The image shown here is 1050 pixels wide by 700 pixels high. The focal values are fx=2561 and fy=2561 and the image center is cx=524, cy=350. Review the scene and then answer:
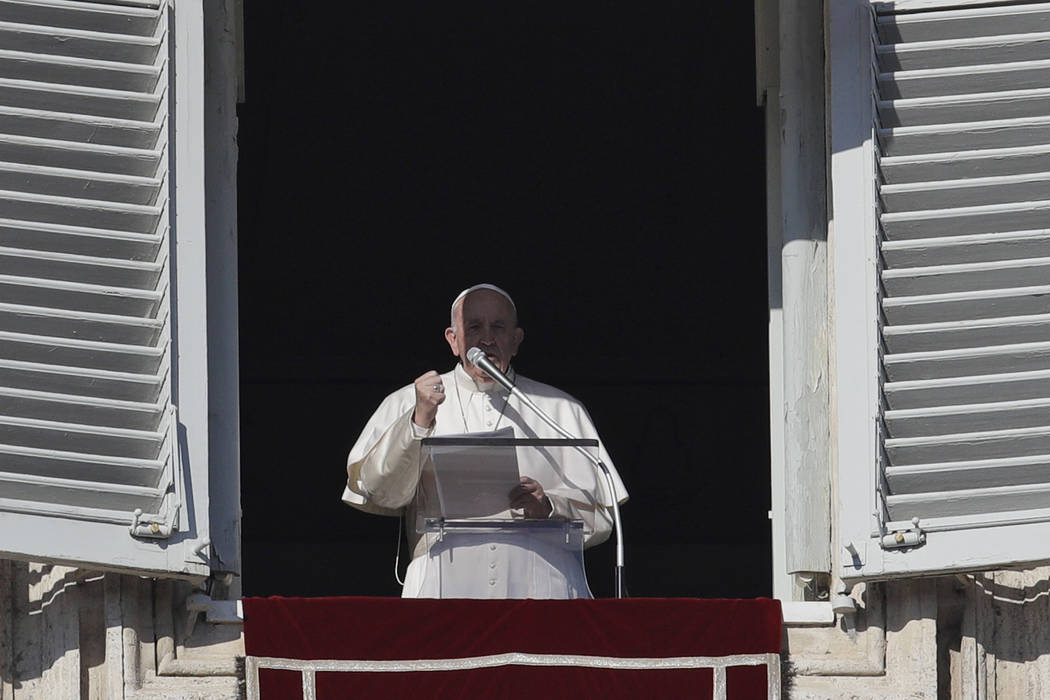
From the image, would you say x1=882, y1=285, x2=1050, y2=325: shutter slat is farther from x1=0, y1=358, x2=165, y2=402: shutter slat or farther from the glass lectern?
x1=0, y1=358, x2=165, y2=402: shutter slat

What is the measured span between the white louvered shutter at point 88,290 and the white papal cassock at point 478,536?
2.15ft

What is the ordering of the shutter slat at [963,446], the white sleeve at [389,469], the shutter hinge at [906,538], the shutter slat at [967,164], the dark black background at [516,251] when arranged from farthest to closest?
the dark black background at [516,251], the white sleeve at [389,469], the shutter slat at [967,164], the shutter slat at [963,446], the shutter hinge at [906,538]

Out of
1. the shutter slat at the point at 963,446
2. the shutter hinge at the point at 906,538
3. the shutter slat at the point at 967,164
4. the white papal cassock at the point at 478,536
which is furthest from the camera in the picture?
the white papal cassock at the point at 478,536

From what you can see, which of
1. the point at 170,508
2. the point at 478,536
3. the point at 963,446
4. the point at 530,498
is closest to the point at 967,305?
the point at 963,446

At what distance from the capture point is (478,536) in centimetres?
585

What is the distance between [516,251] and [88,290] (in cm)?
548

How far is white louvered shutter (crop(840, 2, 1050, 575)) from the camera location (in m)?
5.65

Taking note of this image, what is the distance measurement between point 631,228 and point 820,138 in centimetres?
487

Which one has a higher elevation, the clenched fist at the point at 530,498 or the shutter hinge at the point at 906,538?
the clenched fist at the point at 530,498

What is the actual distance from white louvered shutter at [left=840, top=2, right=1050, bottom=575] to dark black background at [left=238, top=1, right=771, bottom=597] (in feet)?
15.2

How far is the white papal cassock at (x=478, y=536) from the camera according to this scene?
5.91 m

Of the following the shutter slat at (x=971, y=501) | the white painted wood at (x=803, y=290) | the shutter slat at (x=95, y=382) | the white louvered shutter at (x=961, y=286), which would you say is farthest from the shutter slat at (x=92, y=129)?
the shutter slat at (x=971, y=501)

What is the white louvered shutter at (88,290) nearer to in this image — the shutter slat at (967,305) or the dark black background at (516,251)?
the shutter slat at (967,305)

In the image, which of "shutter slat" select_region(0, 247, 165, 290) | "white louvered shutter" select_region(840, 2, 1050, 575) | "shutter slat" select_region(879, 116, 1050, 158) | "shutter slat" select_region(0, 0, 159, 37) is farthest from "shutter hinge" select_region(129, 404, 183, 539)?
"shutter slat" select_region(879, 116, 1050, 158)
